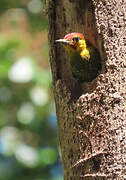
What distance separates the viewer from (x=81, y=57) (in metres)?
3.67

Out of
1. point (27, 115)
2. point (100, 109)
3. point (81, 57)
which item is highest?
point (81, 57)

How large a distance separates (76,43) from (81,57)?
182 millimetres

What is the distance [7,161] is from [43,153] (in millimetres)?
391

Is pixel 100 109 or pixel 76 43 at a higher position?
pixel 76 43

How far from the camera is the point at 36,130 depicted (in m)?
5.52

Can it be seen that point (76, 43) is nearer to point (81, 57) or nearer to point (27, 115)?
point (81, 57)

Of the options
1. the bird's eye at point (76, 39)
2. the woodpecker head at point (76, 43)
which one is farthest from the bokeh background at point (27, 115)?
the bird's eye at point (76, 39)

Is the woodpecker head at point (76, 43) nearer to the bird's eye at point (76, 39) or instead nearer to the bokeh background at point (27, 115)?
the bird's eye at point (76, 39)

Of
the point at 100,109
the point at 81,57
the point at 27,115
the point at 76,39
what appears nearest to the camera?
the point at 100,109

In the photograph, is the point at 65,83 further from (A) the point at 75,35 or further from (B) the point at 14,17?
(B) the point at 14,17

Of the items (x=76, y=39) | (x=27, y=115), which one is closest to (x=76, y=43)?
(x=76, y=39)

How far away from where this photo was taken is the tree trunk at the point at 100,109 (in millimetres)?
2914

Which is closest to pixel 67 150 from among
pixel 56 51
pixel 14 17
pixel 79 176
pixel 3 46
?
pixel 79 176

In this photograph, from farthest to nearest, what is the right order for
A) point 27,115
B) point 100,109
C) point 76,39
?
1. point 27,115
2. point 76,39
3. point 100,109
